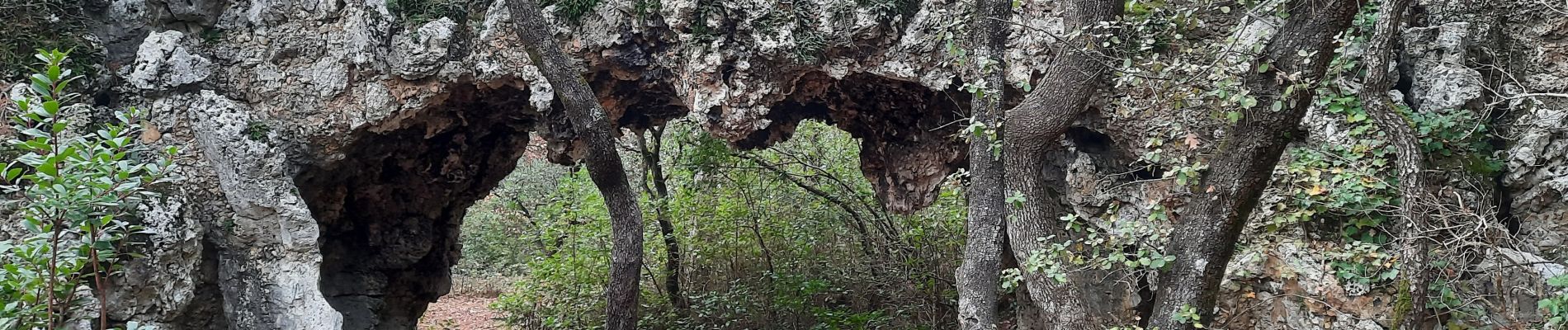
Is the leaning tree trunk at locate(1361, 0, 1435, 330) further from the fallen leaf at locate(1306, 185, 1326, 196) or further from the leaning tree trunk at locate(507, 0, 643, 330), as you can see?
the leaning tree trunk at locate(507, 0, 643, 330)

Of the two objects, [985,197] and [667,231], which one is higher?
[667,231]

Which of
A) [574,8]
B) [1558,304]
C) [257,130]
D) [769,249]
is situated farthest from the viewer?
[769,249]

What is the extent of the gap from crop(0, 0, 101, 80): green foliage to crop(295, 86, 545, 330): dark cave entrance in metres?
1.28

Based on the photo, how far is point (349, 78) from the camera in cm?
529

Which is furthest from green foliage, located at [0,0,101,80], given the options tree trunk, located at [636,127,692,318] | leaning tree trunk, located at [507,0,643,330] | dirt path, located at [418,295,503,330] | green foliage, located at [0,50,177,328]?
dirt path, located at [418,295,503,330]

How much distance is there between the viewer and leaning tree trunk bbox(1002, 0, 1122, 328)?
3488 millimetres

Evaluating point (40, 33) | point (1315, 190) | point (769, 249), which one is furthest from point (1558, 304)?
point (40, 33)

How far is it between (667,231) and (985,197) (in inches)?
189

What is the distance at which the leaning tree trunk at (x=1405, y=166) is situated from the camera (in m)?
3.01

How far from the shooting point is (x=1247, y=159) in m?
3.14

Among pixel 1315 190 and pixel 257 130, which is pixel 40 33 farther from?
pixel 1315 190

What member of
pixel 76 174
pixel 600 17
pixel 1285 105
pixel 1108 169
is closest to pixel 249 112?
pixel 600 17

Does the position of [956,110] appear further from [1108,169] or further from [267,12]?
[267,12]

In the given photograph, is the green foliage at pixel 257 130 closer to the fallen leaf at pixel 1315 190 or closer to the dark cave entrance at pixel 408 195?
the dark cave entrance at pixel 408 195
